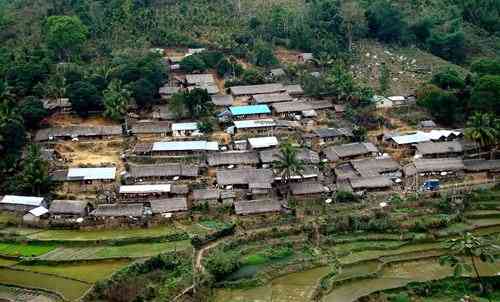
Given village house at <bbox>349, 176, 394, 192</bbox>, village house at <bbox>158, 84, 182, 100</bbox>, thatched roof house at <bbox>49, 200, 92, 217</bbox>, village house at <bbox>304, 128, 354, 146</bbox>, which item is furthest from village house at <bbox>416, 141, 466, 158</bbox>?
thatched roof house at <bbox>49, 200, 92, 217</bbox>

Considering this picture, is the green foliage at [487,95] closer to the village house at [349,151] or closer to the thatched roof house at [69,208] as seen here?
the village house at [349,151]

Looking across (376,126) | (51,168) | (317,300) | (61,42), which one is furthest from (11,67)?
(317,300)

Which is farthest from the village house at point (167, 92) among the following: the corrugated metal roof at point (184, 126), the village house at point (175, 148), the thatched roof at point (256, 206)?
the thatched roof at point (256, 206)

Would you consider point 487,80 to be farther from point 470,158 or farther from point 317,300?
point 317,300

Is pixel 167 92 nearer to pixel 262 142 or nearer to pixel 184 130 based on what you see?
pixel 184 130

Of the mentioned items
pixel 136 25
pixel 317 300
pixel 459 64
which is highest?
pixel 136 25

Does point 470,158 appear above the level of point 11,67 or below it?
below
